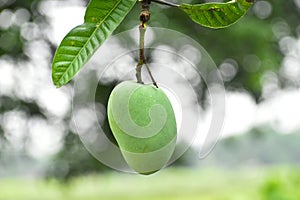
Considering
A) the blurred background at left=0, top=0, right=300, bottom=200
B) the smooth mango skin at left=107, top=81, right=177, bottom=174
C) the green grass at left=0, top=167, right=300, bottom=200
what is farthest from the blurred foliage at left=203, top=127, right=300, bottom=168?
the smooth mango skin at left=107, top=81, right=177, bottom=174

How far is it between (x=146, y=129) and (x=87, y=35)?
0.40ft

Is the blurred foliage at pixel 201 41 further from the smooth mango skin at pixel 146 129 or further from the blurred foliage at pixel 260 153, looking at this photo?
the blurred foliage at pixel 260 153

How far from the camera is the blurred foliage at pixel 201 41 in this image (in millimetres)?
3936

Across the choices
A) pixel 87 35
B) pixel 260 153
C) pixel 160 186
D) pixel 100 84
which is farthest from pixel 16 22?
pixel 260 153

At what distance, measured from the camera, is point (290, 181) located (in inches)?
205

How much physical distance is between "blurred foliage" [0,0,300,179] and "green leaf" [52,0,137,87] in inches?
119

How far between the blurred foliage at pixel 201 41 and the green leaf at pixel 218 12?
9.87ft

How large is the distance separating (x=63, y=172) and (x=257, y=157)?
27.7 ft

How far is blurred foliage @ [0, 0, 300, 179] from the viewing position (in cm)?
394

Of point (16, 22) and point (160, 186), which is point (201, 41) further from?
point (160, 186)

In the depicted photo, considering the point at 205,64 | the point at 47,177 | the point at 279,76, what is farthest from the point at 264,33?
the point at 47,177

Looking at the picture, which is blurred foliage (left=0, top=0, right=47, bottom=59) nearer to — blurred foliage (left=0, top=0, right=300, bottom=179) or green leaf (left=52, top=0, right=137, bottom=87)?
blurred foliage (left=0, top=0, right=300, bottom=179)

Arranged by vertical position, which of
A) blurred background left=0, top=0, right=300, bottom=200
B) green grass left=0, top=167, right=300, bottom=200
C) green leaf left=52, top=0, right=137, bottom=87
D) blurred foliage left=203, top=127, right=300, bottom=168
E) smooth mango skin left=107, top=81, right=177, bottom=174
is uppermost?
green leaf left=52, top=0, right=137, bottom=87

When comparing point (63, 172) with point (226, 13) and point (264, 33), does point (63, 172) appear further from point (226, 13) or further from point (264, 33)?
point (226, 13)
